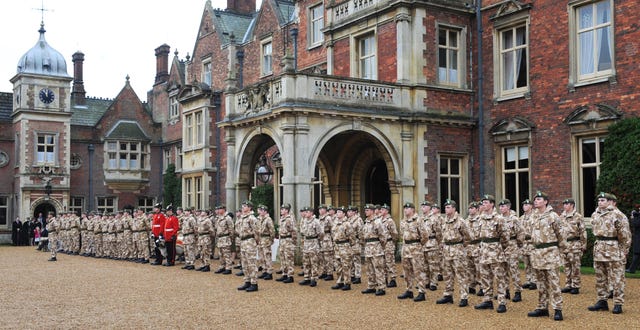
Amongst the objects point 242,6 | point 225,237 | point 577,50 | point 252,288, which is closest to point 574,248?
point 252,288

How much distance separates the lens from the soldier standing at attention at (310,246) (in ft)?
51.0

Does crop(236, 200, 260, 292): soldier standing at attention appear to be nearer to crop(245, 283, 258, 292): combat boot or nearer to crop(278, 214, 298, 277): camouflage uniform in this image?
crop(245, 283, 258, 292): combat boot

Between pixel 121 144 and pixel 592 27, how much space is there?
2729 cm

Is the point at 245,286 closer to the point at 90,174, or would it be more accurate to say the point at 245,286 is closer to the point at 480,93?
the point at 480,93

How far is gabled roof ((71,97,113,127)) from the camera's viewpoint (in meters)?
39.3

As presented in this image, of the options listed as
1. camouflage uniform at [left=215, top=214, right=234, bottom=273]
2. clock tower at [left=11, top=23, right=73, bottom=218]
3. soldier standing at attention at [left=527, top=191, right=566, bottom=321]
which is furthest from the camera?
clock tower at [left=11, top=23, right=73, bottom=218]

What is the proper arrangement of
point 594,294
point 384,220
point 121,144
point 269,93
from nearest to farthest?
point 594,294
point 384,220
point 269,93
point 121,144

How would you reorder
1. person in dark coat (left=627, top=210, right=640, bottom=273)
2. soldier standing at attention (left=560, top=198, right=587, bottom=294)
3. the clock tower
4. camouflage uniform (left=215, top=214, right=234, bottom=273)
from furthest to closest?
the clock tower → camouflage uniform (left=215, top=214, right=234, bottom=273) → person in dark coat (left=627, top=210, right=640, bottom=273) → soldier standing at attention (left=560, top=198, right=587, bottom=294)

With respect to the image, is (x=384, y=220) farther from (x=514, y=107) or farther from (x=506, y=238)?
(x=514, y=107)

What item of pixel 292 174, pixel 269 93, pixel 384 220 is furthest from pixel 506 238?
Answer: pixel 269 93

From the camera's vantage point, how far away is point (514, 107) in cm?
2019

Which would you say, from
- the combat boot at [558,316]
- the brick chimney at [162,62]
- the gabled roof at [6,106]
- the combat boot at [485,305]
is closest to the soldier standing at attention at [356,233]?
the combat boot at [485,305]

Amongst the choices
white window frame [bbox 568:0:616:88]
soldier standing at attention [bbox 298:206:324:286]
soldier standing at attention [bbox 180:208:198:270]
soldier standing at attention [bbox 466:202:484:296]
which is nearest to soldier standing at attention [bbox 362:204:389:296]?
soldier standing at attention [bbox 298:206:324:286]

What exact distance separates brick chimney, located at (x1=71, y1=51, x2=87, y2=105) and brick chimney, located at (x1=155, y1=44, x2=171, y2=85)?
14.3ft
